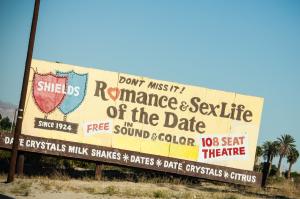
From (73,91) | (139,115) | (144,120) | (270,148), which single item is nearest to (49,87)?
(73,91)

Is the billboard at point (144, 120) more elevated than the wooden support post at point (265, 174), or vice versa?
the billboard at point (144, 120)

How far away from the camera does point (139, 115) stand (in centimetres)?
2142

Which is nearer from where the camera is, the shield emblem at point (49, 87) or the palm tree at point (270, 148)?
the shield emblem at point (49, 87)

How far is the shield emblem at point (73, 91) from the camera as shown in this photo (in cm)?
2128

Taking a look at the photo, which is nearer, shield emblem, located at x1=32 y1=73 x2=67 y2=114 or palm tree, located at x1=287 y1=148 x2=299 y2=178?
shield emblem, located at x1=32 y1=73 x2=67 y2=114

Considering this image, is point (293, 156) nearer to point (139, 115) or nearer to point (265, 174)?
point (265, 174)

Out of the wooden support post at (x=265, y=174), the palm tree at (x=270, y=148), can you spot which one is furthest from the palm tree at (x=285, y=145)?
the wooden support post at (x=265, y=174)

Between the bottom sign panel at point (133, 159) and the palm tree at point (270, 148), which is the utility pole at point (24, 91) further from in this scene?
the palm tree at point (270, 148)

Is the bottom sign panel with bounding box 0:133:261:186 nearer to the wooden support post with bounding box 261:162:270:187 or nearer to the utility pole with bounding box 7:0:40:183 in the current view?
the wooden support post with bounding box 261:162:270:187

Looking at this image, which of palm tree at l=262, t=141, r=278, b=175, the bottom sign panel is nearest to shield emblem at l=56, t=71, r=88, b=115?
the bottom sign panel

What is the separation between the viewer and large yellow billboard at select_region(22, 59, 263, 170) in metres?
21.2

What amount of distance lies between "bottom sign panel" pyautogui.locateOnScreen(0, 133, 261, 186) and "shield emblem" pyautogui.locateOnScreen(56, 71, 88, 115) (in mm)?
1670

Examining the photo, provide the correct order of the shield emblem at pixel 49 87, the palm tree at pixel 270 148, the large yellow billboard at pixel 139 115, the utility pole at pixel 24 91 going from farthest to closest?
the palm tree at pixel 270 148 → the shield emblem at pixel 49 87 → the large yellow billboard at pixel 139 115 → the utility pole at pixel 24 91

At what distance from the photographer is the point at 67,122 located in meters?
21.2
